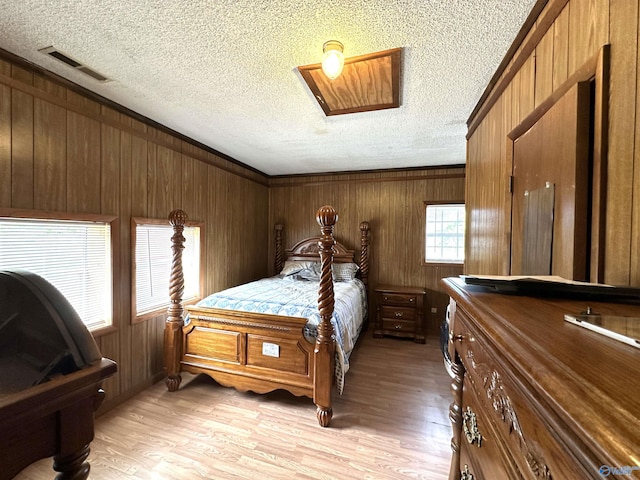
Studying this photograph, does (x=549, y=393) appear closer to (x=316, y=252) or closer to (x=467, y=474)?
(x=467, y=474)

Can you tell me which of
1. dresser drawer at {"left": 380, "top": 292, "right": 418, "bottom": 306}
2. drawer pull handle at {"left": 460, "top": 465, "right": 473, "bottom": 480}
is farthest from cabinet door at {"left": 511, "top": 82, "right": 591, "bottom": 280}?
dresser drawer at {"left": 380, "top": 292, "right": 418, "bottom": 306}

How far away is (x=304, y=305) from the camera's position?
2.47 metres

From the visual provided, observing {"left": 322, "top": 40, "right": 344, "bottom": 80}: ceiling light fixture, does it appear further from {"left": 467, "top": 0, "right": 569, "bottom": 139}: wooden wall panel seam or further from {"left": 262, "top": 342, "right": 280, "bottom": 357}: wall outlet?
{"left": 262, "top": 342, "right": 280, "bottom": 357}: wall outlet

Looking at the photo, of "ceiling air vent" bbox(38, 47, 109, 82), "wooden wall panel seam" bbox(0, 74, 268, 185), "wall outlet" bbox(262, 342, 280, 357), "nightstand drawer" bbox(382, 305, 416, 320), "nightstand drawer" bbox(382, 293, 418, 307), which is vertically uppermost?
"ceiling air vent" bbox(38, 47, 109, 82)

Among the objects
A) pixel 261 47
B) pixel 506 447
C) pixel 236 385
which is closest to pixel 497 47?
pixel 261 47

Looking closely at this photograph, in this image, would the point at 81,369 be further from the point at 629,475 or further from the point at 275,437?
the point at 275,437

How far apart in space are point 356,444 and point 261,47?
2.61m

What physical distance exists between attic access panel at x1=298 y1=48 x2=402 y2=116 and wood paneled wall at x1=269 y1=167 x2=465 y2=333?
2.14 m

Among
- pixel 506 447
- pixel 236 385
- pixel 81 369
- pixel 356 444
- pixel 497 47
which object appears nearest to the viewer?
pixel 506 447

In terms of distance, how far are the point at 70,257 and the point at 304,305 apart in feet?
6.10

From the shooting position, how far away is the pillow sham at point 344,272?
4.07 m

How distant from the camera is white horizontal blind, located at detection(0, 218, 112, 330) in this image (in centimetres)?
171

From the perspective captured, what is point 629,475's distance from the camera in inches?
7.4

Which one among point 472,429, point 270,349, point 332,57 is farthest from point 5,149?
point 472,429
